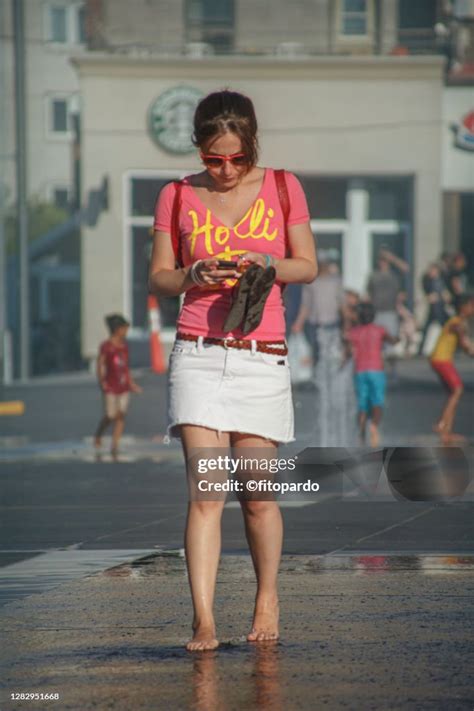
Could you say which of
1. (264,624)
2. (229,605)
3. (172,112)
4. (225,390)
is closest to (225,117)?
(225,390)

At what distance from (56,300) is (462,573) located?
145 ft

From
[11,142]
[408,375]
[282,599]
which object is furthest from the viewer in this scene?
[11,142]

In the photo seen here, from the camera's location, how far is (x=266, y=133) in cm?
2939

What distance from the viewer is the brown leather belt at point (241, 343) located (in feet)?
18.3

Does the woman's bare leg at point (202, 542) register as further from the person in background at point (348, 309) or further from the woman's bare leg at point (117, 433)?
the person in background at point (348, 309)

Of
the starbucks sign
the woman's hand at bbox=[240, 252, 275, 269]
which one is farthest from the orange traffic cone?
the woman's hand at bbox=[240, 252, 275, 269]

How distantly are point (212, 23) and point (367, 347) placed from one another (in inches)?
631

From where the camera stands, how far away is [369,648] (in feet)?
17.8

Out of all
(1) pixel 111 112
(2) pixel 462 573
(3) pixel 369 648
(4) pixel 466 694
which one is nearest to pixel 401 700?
(4) pixel 466 694

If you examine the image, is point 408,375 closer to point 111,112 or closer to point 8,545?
point 111,112

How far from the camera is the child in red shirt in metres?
15.3

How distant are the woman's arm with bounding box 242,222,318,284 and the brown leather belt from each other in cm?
23

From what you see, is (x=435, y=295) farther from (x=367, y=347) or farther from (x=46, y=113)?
(x=46, y=113)

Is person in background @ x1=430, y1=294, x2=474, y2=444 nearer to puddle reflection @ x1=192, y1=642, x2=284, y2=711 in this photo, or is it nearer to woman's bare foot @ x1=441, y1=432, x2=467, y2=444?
woman's bare foot @ x1=441, y1=432, x2=467, y2=444
